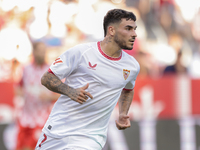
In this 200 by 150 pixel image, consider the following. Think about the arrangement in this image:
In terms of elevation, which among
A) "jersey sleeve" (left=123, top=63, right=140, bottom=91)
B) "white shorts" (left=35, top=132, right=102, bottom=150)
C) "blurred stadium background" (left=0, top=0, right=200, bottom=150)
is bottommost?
"blurred stadium background" (left=0, top=0, right=200, bottom=150)

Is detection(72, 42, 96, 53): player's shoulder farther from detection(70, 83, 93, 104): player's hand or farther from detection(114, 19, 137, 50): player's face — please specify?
detection(70, 83, 93, 104): player's hand

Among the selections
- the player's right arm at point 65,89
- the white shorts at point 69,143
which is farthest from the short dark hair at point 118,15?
the white shorts at point 69,143

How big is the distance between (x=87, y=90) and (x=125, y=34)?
687 mm

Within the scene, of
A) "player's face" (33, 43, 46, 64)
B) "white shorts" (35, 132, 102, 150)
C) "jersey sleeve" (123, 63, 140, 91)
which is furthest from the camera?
"player's face" (33, 43, 46, 64)

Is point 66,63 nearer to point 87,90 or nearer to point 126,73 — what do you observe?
point 87,90

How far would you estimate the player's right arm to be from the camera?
3271 mm

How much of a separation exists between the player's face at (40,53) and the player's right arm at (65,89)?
2.52 m

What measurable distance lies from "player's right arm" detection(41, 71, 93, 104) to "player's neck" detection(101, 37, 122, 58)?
491 mm

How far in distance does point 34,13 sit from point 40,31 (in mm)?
806

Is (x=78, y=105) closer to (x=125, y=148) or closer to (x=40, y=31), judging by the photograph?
(x=125, y=148)

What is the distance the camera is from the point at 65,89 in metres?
3.34

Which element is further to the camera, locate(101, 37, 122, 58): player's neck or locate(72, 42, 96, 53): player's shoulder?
locate(101, 37, 122, 58): player's neck

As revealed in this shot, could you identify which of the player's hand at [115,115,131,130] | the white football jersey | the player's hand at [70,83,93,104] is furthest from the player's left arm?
the player's hand at [70,83,93,104]

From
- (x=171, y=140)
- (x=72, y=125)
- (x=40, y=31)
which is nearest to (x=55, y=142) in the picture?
(x=72, y=125)
